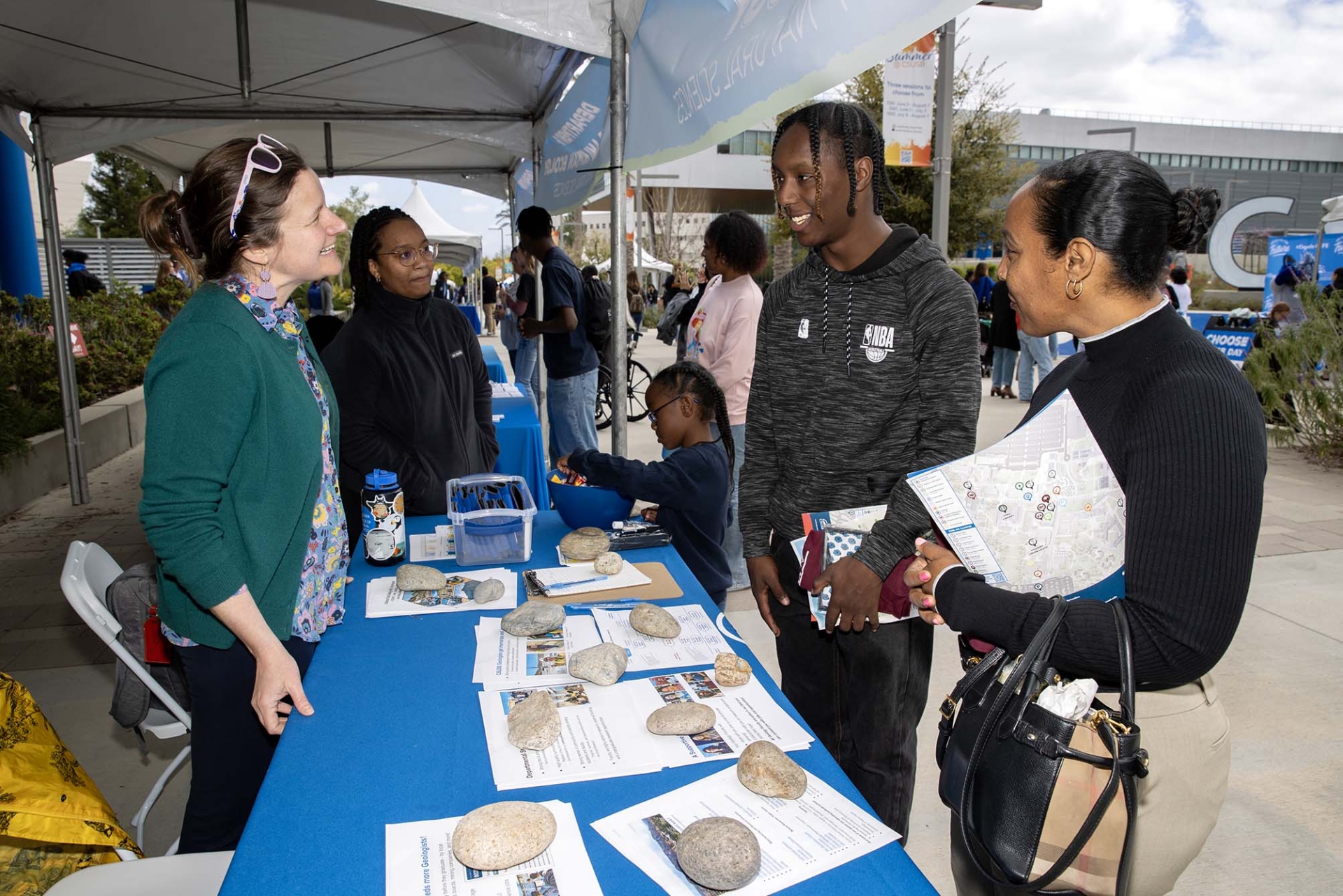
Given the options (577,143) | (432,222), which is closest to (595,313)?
(577,143)

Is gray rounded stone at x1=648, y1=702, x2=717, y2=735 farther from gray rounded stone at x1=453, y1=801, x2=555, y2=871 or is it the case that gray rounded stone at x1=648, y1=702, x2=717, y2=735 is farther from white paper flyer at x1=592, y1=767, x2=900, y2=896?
gray rounded stone at x1=453, y1=801, x2=555, y2=871

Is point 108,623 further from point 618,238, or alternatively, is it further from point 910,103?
point 910,103

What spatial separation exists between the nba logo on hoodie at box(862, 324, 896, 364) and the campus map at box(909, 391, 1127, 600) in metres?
0.52

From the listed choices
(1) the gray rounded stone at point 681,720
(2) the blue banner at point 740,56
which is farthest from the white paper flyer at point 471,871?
(2) the blue banner at point 740,56

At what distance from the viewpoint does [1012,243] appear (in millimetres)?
1274

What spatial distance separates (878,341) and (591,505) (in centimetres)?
106

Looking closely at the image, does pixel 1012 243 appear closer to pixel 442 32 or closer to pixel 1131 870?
pixel 1131 870

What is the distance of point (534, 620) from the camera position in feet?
5.75

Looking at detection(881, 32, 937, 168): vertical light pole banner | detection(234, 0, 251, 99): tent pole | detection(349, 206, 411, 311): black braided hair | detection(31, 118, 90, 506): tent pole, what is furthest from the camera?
detection(31, 118, 90, 506): tent pole

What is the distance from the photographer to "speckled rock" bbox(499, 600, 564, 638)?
1.75 meters

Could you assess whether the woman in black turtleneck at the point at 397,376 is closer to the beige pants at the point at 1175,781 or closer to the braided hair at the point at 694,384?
the braided hair at the point at 694,384

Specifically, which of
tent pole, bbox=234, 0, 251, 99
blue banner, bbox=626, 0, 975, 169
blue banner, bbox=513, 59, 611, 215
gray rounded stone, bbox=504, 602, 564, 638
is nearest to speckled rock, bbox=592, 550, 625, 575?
gray rounded stone, bbox=504, 602, 564, 638

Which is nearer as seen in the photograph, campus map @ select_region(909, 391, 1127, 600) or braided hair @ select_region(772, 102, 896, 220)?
campus map @ select_region(909, 391, 1127, 600)

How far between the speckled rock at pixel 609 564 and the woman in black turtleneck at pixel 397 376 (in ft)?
2.91
